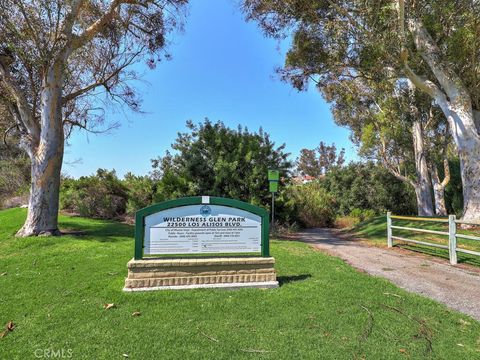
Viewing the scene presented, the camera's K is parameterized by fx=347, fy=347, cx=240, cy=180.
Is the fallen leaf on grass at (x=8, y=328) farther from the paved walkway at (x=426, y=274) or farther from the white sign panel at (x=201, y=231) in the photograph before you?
the paved walkway at (x=426, y=274)

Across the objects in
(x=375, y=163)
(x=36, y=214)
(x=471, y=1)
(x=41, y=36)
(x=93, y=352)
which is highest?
(x=471, y=1)

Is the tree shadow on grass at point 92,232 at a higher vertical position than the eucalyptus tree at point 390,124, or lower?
lower

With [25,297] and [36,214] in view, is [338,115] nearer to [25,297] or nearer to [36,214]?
[36,214]

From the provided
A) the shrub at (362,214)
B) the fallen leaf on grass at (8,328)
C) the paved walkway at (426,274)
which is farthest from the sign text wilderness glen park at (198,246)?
the shrub at (362,214)

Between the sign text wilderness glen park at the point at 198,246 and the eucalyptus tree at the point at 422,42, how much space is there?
8.86m

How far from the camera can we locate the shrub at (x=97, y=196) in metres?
17.4

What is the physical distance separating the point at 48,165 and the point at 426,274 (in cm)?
1058

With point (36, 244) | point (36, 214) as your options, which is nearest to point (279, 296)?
point (36, 244)

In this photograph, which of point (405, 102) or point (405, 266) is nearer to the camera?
point (405, 266)

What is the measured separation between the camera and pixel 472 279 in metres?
6.18

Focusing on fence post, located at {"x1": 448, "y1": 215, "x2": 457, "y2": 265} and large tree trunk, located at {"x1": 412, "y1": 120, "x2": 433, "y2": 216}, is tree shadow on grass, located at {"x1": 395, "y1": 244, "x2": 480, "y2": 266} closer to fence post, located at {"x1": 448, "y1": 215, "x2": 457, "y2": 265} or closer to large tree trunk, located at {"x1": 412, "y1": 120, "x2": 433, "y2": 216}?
fence post, located at {"x1": 448, "y1": 215, "x2": 457, "y2": 265}

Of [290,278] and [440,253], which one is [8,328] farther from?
[440,253]

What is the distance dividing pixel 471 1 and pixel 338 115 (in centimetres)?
1284

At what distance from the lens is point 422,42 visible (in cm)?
1206
